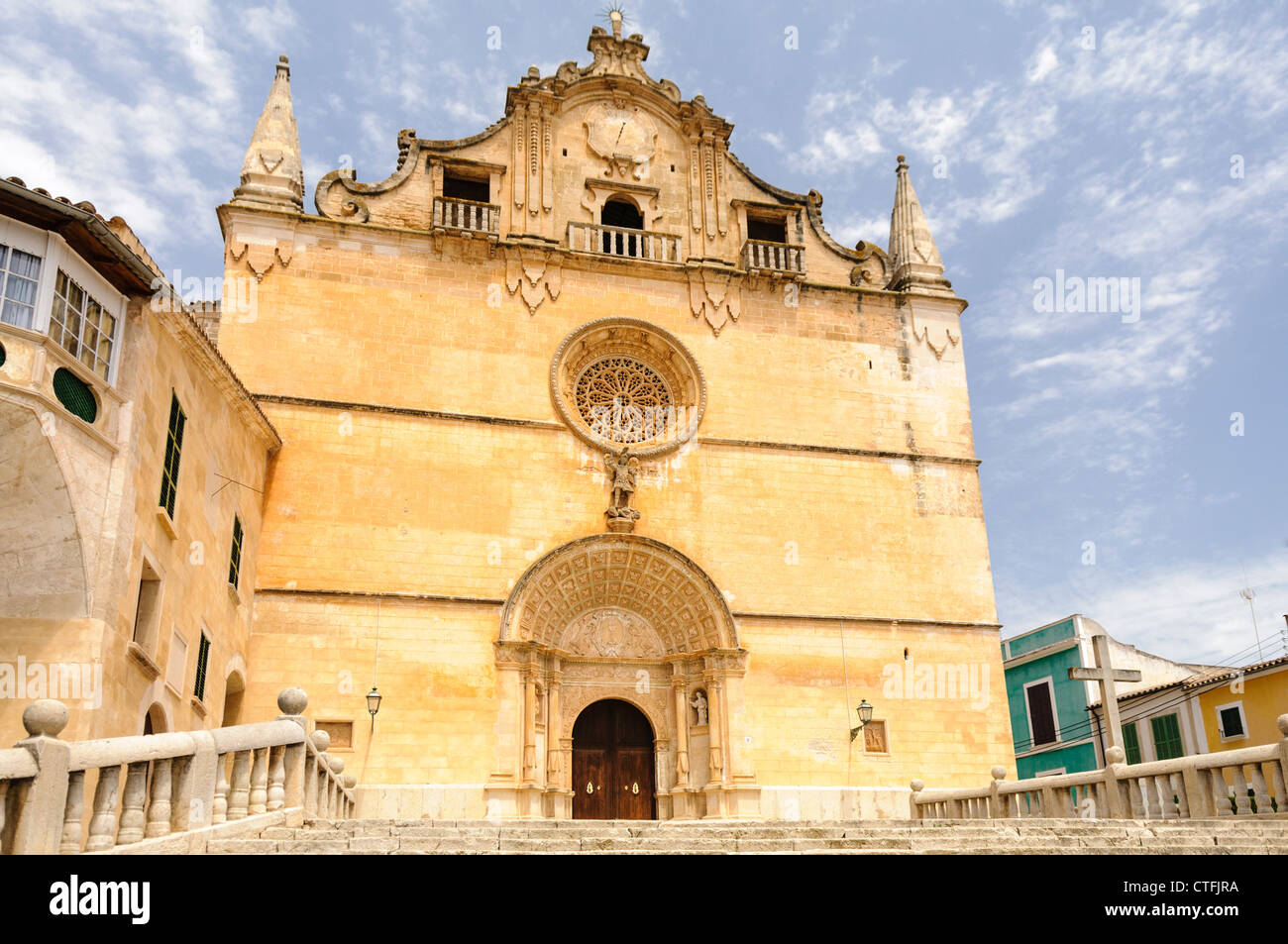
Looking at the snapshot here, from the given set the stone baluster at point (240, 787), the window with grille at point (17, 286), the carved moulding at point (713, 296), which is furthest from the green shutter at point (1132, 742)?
the window with grille at point (17, 286)

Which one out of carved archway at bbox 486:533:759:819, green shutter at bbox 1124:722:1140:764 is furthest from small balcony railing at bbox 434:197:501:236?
green shutter at bbox 1124:722:1140:764

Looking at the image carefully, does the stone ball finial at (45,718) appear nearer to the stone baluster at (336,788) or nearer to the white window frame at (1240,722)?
the stone baluster at (336,788)

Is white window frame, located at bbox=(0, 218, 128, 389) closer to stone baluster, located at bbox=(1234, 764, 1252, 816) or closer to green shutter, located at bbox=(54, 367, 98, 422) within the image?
green shutter, located at bbox=(54, 367, 98, 422)

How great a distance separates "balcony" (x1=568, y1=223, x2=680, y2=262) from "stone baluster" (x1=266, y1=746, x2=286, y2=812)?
11.9m

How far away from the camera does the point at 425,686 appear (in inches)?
653

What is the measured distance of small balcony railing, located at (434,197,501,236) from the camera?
1905 cm

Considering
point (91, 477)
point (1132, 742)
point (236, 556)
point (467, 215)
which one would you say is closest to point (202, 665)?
point (236, 556)

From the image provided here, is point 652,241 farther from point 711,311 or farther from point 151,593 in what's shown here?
point 151,593

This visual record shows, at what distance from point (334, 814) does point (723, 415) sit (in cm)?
970

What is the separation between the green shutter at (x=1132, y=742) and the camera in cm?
2555

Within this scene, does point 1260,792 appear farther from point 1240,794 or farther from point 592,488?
point 592,488

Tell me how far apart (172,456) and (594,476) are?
23.6 feet

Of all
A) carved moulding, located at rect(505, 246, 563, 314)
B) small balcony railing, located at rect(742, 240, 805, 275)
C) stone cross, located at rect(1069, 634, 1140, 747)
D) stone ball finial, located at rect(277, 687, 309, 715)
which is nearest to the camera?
stone ball finial, located at rect(277, 687, 309, 715)
